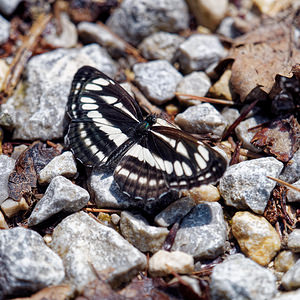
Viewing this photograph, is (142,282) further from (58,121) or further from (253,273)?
(58,121)

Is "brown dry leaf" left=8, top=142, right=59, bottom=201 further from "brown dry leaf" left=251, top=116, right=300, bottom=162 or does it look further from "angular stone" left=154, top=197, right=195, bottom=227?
"brown dry leaf" left=251, top=116, right=300, bottom=162

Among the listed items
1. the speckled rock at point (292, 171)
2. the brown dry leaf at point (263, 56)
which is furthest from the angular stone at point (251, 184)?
the brown dry leaf at point (263, 56)

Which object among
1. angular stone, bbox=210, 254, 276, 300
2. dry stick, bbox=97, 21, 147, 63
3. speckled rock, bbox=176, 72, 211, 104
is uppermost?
dry stick, bbox=97, 21, 147, 63

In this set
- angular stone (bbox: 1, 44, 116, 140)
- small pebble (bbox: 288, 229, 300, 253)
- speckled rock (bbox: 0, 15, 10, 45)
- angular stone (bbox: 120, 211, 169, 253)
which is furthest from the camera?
speckled rock (bbox: 0, 15, 10, 45)

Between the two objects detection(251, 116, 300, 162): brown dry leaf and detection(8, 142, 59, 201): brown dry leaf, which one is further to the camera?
detection(251, 116, 300, 162): brown dry leaf

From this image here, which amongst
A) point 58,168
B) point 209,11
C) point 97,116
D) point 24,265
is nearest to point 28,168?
point 58,168

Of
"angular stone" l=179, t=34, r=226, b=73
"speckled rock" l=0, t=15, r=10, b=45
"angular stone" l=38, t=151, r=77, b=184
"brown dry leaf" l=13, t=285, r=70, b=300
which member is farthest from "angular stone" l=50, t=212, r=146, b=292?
"speckled rock" l=0, t=15, r=10, b=45

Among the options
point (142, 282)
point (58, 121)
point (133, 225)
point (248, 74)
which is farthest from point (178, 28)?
point (142, 282)

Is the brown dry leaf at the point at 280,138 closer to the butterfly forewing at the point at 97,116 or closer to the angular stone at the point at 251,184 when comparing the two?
the angular stone at the point at 251,184
